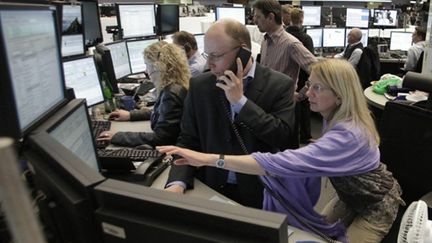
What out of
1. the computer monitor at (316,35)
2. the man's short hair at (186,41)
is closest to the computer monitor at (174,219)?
the man's short hair at (186,41)

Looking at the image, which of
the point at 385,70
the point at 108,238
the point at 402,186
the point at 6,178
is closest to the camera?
the point at 6,178

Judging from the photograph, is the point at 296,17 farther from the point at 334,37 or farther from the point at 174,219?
the point at 174,219

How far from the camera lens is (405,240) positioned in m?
A: 0.98

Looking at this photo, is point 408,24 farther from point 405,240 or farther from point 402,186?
point 405,240

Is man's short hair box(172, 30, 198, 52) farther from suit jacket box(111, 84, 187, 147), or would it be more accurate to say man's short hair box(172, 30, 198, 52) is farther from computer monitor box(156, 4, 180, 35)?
suit jacket box(111, 84, 187, 147)

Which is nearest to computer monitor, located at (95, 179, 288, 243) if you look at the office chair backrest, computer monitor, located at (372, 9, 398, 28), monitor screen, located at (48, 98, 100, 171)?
monitor screen, located at (48, 98, 100, 171)

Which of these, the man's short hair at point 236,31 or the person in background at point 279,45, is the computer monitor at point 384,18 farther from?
the man's short hair at point 236,31

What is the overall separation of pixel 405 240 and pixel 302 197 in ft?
1.84

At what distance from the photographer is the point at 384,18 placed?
7.28 metres

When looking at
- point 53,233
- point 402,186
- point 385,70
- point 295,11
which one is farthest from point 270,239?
point 385,70

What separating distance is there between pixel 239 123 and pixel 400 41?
625cm

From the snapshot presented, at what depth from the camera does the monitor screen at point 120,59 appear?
346cm

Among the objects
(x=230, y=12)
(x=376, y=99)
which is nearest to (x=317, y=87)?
(x=376, y=99)

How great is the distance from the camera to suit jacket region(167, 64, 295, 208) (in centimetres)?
169
